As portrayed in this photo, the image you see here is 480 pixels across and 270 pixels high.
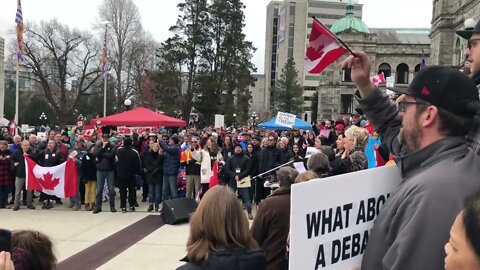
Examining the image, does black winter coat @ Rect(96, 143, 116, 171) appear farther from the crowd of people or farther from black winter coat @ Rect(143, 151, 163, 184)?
the crowd of people

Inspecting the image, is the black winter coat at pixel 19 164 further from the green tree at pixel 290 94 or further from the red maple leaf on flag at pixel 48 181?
the green tree at pixel 290 94

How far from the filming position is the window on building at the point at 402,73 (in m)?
68.1

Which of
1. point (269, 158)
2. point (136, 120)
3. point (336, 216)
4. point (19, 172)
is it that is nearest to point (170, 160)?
point (269, 158)

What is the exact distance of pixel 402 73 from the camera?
68688 millimetres

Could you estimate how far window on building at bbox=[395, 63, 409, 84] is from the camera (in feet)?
223

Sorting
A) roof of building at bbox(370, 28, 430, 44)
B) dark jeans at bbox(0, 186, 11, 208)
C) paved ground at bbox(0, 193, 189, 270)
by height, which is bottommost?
paved ground at bbox(0, 193, 189, 270)

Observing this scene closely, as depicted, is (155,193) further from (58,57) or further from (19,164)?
(58,57)

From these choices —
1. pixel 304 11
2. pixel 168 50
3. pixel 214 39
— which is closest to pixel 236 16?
pixel 214 39

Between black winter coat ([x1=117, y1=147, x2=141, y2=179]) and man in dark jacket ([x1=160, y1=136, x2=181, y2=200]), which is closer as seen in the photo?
black winter coat ([x1=117, y1=147, x2=141, y2=179])

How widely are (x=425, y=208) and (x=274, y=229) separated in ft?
8.55

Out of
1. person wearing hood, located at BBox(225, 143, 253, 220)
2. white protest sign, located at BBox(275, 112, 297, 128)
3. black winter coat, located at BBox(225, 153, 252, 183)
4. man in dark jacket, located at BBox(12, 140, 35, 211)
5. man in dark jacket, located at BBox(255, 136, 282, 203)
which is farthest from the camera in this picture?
white protest sign, located at BBox(275, 112, 297, 128)

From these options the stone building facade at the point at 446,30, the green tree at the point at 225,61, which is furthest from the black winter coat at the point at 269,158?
the stone building facade at the point at 446,30

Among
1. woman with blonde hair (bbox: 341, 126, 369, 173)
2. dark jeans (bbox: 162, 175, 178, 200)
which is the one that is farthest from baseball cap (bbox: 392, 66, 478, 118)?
dark jeans (bbox: 162, 175, 178, 200)

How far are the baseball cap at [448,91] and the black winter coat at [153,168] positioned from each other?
1059 centimetres
